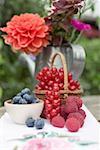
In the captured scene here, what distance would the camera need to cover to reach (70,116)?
43.6 inches

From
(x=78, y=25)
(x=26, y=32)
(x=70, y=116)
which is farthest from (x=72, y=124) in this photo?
(x=78, y=25)

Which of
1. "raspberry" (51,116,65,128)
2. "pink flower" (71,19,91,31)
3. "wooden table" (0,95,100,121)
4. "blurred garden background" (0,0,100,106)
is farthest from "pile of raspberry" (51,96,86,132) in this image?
"blurred garden background" (0,0,100,106)

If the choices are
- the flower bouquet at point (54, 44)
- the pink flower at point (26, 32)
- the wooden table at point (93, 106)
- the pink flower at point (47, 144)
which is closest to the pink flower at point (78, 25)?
the flower bouquet at point (54, 44)

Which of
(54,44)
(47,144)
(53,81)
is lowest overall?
(47,144)

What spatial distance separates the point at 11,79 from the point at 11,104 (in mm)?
1804

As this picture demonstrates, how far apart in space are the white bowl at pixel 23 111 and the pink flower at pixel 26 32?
39cm

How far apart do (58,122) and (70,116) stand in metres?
0.04

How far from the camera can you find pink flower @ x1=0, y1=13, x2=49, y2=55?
1.47 metres

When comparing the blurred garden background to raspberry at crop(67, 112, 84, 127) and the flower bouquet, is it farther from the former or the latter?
raspberry at crop(67, 112, 84, 127)

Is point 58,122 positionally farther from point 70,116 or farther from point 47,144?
point 47,144

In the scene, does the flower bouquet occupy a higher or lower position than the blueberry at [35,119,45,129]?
higher

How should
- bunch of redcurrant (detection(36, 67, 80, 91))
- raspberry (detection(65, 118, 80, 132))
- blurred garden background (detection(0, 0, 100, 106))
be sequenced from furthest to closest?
blurred garden background (detection(0, 0, 100, 106)) → bunch of redcurrant (detection(36, 67, 80, 91)) → raspberry (detection(65, 118, 80, 132))

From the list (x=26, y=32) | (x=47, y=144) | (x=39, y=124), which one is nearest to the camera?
(x=47, y=144)

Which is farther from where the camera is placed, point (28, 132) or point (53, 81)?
point (53, 81)
